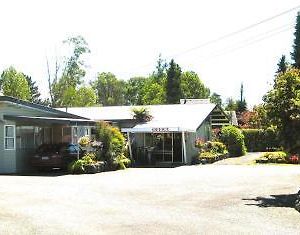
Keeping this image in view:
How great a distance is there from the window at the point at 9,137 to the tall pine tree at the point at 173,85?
53359mm

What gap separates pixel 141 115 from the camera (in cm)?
3722

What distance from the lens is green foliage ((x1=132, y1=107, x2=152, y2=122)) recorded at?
3719cm

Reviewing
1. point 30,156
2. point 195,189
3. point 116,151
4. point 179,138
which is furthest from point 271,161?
point 195,189

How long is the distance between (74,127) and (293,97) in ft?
55.8

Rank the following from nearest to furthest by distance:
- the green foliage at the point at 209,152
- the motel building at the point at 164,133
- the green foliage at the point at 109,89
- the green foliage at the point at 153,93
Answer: the motel building at the point at 164,133
the green foliage at the point at 209,152
the green foliage at the point at 153,93
the green foliage at the point at 109,89

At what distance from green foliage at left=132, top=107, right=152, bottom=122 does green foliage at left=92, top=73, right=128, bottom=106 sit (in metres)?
62.7

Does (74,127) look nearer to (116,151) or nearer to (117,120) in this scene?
(116,151)

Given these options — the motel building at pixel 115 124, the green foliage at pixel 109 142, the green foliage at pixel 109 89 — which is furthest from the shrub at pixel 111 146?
the green foliage at pixel 109 89

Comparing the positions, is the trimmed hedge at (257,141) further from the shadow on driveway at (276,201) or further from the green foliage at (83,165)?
the shadow on driveway at (276,201)

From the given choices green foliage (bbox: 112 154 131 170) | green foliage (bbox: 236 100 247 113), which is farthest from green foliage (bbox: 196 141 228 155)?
green foliage (bbox: 236 100 247 113)

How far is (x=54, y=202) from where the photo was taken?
14430mm

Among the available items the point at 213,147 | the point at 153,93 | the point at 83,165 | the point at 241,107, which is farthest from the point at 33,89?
the point at 83,165

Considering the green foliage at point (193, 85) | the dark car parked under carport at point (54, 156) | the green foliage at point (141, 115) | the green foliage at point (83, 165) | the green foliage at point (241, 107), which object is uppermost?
the green foliage at point (193, 85)

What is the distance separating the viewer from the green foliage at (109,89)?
10050 centimetres
